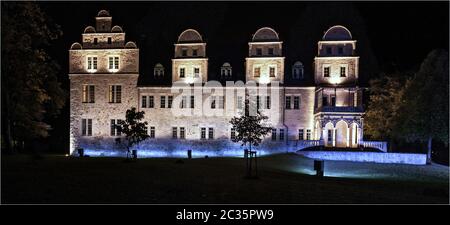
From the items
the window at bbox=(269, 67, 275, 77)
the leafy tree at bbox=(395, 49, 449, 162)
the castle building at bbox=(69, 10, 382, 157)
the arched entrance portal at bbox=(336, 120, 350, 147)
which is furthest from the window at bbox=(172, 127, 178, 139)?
the leafy tree at bbox=(395, 49, 449, 162)

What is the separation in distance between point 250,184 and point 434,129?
22.9 m

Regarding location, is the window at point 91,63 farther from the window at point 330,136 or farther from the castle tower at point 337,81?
the window at point 330,136

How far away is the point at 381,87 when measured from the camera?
47.3m

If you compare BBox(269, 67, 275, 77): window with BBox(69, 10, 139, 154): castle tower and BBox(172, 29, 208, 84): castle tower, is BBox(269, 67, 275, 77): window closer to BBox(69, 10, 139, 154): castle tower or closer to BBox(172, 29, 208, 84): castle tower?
BBox(172, 29, 208, 84): castle tower

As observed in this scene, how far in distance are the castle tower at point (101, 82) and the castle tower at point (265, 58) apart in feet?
35.1

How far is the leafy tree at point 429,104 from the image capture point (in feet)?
130

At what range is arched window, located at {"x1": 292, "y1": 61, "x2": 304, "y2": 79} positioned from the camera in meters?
48.2

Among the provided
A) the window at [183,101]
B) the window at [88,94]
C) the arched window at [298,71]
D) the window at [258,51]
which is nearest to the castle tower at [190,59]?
the window at [183,101]

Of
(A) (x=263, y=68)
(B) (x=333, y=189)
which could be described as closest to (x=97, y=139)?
(A) (x=263, y=68)

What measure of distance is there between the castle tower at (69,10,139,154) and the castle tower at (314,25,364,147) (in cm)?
1701

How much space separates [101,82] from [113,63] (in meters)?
2.12

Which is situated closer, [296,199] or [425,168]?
[296,199]
